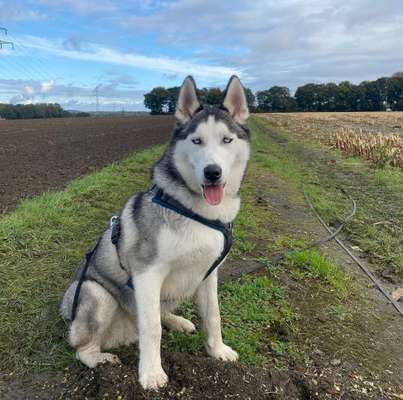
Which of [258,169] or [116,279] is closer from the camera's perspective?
[116,279]

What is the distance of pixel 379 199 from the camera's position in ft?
32.4

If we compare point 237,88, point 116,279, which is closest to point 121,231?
point 116,279

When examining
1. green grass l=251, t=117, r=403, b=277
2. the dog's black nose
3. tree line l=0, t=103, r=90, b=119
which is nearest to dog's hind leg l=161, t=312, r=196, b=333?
the dog's black nose

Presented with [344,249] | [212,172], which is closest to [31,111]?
[344,249]

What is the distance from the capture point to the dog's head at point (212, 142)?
3.12m

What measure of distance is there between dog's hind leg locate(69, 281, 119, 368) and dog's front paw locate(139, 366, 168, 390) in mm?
403

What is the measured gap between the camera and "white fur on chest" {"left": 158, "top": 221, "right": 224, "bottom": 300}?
305 centimetres

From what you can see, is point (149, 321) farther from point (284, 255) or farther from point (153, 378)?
point (284, 255)

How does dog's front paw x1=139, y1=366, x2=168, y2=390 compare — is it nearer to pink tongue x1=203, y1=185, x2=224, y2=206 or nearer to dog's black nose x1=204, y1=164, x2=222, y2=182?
pink tongue x1=203, y1=185, x2=224, y2=206

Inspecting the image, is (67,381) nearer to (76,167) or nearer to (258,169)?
(258,169)

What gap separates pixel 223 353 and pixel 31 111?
96678mm

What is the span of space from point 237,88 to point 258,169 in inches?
398

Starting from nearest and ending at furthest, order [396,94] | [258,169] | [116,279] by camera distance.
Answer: [116,279], [258,169], [396,94]

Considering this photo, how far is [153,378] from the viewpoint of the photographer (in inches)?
119
